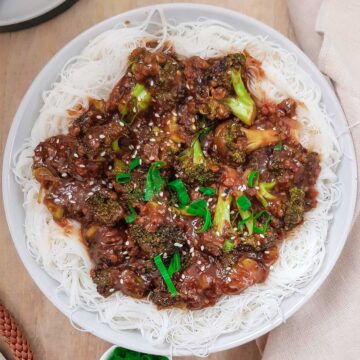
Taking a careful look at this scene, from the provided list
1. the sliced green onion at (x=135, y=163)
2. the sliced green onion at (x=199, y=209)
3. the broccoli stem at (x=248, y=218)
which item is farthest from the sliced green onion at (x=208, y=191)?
the sliced green onion at (x=135, y=163)

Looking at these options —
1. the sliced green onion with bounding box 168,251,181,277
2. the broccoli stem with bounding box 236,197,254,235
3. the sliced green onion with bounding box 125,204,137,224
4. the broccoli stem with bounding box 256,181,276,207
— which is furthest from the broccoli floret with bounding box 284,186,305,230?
the sliced green onion with bounding box 125,204,137,224

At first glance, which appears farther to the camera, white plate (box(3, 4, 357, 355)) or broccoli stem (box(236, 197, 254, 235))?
white plate (box(3, 4, 357, 355))

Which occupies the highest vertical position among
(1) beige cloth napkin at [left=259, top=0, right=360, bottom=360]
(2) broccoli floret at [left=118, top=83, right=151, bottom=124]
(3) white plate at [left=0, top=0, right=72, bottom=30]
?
(3) white plate at [left=0, top=0, right=72, bottom=30]

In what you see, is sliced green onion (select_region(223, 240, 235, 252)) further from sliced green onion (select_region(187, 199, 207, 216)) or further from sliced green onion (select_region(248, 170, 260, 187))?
sliced green onion (select_region(248, 170, 260, 187))

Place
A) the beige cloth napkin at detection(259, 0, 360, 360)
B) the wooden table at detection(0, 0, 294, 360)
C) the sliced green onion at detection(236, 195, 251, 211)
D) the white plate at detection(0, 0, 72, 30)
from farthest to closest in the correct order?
the wooden table at detection(0, 0, 294, 360) → the white plate at detection(0, 0, 72, 30) → the beige cloth napkin at detection(259, 0, 360, 360) → the sliced green onion at detection(236, 195, 251, 211)

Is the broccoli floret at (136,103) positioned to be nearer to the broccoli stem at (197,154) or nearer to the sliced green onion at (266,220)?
the broccoli stem at (197,154)

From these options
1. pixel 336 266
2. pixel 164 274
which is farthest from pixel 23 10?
pixel 336 266

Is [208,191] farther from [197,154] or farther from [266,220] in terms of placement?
[266,220]
